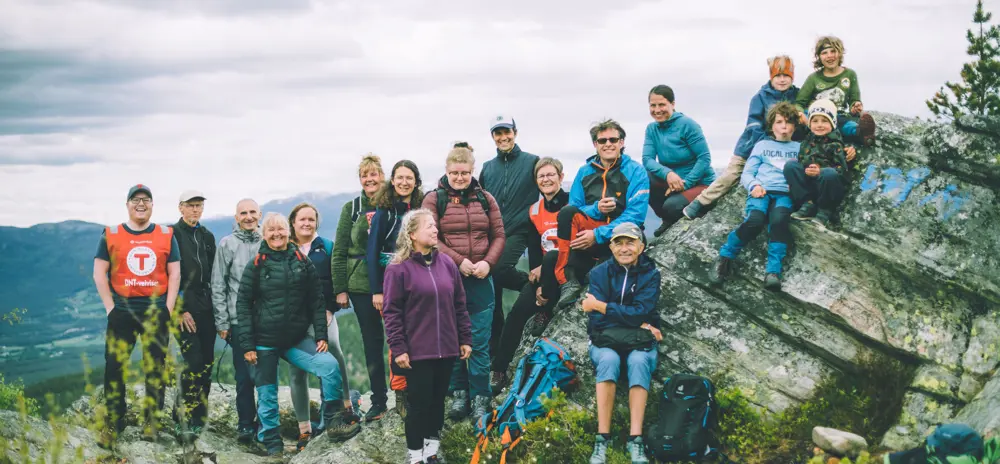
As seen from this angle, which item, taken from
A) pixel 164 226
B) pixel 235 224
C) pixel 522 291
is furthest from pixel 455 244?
pixel 164 226

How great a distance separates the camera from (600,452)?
23.0 feet

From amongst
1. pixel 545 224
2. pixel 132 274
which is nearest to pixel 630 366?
pixel 545 224

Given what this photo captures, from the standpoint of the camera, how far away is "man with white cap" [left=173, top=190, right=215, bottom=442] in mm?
9062

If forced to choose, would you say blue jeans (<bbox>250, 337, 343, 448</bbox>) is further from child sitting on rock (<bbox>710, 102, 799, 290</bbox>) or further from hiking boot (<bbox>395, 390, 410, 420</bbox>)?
child sitting on rock (<bbox>710, 102, 799, 290</bbox>)

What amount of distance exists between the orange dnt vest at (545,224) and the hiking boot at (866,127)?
3.97 m

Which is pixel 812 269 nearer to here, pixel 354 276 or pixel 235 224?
pixel 354 276

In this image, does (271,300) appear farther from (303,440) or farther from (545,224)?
(545,224)

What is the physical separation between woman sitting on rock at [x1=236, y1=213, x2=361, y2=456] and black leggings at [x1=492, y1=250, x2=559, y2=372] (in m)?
2.18

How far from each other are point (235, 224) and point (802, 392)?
24.2 ft

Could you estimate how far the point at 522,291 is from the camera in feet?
29.4

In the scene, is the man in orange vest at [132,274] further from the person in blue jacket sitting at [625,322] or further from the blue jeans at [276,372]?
the person in blue jacket sitting at [625,322]

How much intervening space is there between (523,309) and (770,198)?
11.1 feet

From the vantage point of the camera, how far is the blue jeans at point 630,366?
7.05 meters

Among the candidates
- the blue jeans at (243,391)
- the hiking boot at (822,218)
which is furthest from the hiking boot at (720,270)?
the blue jeans at (243,391)
